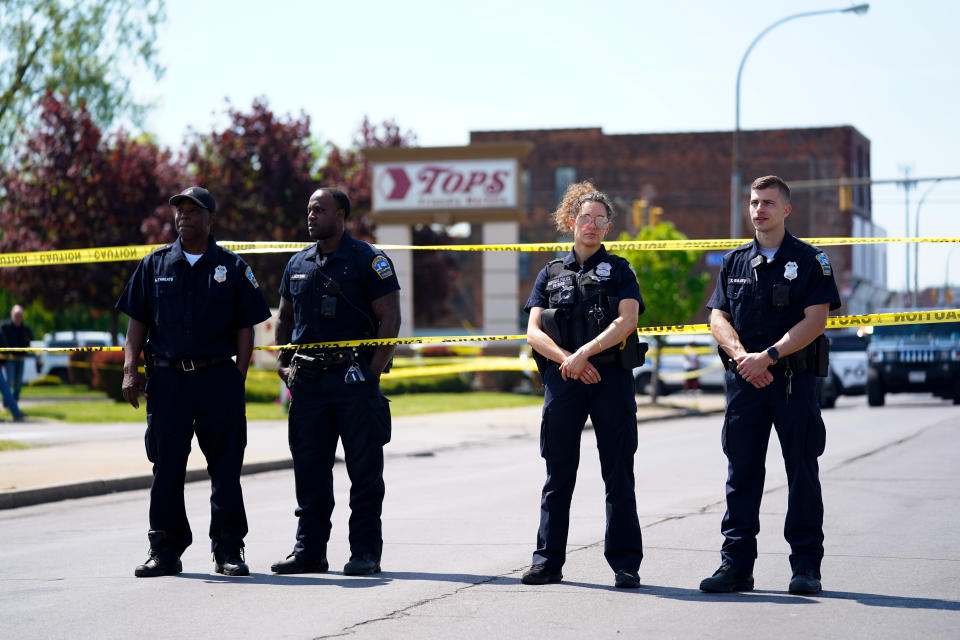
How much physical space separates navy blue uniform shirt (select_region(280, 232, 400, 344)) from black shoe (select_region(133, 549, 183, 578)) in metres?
1.36

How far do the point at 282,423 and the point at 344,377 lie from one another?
1420 cm

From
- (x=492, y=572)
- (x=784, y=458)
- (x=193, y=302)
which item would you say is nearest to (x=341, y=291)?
(x=193, y=302)

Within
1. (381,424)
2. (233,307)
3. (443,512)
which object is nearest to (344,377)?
(381,424)

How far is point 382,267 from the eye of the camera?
701 cm

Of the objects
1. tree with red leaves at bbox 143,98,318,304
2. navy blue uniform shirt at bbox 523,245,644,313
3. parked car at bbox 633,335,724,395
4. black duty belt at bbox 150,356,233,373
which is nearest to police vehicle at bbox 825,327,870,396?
parked car at bbox 633,335,724,395

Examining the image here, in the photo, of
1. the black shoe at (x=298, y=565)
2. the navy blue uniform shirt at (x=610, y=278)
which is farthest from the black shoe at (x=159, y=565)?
the navy blue uniform shirt at (x=610, y=278)

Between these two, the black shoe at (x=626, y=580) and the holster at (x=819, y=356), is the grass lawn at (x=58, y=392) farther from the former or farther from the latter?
the holster at (x=819, y=356)

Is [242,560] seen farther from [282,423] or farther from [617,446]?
[282,423]

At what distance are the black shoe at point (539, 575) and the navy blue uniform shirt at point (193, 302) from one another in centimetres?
200

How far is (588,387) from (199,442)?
2132 mm

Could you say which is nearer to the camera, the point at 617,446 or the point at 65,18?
the point at 617,446

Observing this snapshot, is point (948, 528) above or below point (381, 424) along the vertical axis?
below

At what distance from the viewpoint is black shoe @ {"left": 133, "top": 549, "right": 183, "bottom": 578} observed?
7.01 meters

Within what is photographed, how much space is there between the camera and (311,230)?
7047 mm
